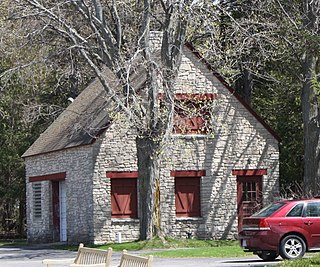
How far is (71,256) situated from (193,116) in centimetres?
876

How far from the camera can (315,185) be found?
3994cm

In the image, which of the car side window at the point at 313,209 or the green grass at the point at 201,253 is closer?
the car side window at the point at 313,209

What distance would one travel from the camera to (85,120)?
4212 cm

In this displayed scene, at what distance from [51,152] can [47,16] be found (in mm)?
10587

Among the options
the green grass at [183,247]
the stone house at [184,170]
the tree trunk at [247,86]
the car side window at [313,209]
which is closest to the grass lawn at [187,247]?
the green grass at [183,247]

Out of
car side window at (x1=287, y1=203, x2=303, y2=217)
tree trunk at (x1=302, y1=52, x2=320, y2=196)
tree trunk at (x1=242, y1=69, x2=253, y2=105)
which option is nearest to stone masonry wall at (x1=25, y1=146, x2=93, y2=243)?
tree trunk at (x1=302, y1=52, x2=320, y2=196)

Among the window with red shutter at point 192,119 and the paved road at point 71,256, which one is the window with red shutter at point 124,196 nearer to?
the window with red shutter at point 192,119

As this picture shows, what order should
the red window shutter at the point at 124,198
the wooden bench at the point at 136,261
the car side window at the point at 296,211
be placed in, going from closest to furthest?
the wooden bench at the point at 136,261, the car side window at the point at 296,211, the red window shutter at the point at 124,198

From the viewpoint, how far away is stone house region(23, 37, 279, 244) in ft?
130

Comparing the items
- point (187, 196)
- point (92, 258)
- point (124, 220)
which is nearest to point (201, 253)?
point (124, 220)

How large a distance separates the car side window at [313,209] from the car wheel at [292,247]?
81cm

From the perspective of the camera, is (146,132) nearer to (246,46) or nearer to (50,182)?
(246,46)

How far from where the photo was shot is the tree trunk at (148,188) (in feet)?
120

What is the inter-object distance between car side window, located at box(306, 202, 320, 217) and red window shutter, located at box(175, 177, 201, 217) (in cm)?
1386
